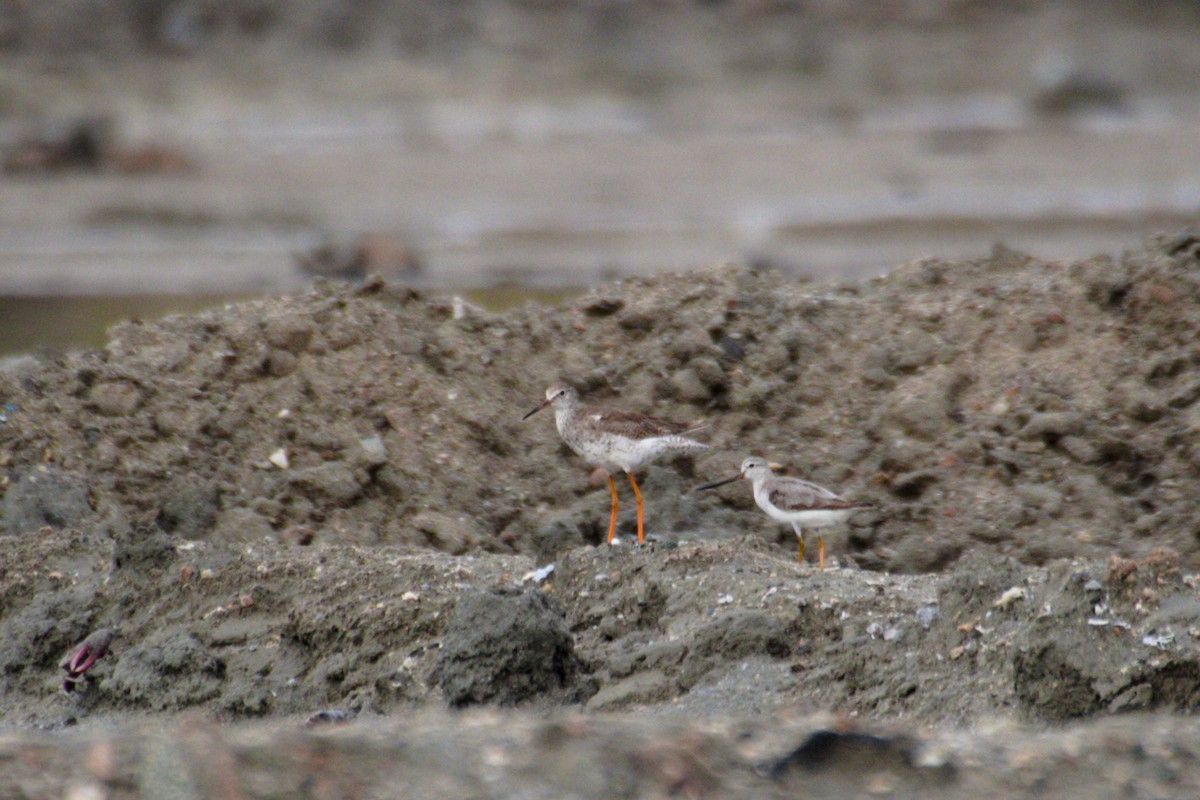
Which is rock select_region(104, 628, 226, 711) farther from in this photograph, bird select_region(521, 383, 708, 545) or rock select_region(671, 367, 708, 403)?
rock select_region(671, 367, 708, 403)

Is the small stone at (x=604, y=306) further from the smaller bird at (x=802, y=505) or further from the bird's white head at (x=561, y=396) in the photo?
the smaller bird at (x=802, y=505)

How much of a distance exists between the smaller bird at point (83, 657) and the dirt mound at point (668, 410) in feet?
4.48

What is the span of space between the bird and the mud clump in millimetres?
1524

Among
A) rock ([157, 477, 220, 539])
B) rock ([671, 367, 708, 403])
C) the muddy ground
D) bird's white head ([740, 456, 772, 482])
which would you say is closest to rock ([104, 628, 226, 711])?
the muddy ground

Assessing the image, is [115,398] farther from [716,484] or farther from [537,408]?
[716,484]

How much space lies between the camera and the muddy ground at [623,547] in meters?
4.78

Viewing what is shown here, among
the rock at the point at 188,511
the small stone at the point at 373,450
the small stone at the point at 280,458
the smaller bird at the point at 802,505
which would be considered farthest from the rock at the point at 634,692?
the small stone at the point at 280,458

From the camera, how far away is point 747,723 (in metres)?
4.95

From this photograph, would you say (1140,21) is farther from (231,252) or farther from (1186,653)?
(1186,653)

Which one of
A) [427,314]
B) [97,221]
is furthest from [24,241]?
[427,314]

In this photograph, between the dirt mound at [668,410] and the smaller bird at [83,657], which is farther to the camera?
the dirt mound at [668,410]

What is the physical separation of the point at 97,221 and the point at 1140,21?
1941 centimetres

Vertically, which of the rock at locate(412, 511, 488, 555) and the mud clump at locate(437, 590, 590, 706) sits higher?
the mud clump at locate(437, 590, 590, 706)

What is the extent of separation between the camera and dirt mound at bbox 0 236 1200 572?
28.5 feet
